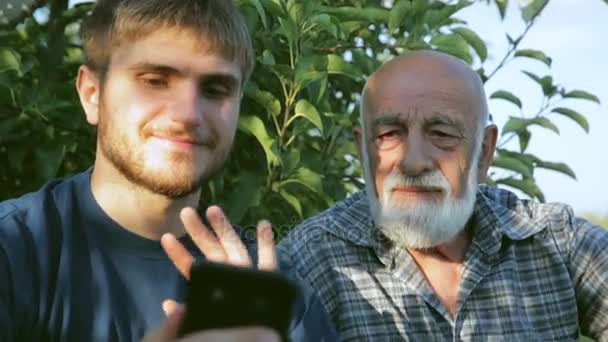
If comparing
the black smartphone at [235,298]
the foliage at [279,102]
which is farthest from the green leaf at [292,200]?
the black smartphone at [235,298]

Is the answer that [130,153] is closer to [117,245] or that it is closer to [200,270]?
[117,245]

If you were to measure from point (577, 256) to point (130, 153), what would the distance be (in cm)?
143

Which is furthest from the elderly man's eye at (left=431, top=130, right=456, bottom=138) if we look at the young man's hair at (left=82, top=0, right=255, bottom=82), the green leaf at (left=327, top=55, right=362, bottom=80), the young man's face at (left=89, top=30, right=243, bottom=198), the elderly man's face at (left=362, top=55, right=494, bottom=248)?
the young man's face at (left=89, top=30, right=243, bottom=198)

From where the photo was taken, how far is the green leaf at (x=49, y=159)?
2443mm

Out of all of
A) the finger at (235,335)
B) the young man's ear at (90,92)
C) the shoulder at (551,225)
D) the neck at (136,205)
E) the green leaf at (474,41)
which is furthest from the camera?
the green leaf at (474,41)

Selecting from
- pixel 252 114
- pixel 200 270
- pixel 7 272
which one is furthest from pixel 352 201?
pixel 200 270

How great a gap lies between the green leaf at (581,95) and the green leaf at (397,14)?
0.80 meters

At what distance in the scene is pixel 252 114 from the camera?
8.62ft

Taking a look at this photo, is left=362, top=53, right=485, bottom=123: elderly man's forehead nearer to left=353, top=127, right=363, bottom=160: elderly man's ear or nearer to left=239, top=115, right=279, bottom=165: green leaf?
left=353, top=127, right=363, bottom=160: elderly man's ear

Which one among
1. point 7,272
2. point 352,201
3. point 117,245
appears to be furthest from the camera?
point 352,201

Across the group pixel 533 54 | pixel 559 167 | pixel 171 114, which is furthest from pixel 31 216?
pixel 559 167

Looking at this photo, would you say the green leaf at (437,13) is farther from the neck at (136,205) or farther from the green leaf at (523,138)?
the neck at (136,205)

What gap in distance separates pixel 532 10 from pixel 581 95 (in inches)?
14.8

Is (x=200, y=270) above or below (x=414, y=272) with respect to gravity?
above
